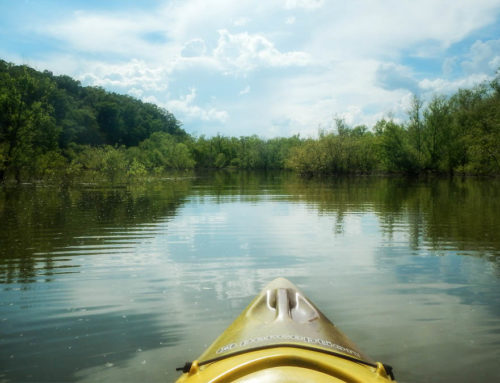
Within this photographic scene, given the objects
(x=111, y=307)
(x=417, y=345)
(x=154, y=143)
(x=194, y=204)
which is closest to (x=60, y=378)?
(x=111, y=307)

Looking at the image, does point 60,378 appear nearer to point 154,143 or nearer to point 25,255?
point 25,255

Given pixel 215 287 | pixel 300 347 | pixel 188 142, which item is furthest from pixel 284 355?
pixel 188 142

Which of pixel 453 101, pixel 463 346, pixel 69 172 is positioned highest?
pixel 453 101

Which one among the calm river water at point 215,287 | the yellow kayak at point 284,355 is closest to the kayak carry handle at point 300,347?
the yellow kayak at point 284,355

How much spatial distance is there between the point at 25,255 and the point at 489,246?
11262 mm

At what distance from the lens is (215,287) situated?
288 inches

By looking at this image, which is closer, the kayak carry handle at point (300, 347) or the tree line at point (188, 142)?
the kayak carry handle at point (300, 347)

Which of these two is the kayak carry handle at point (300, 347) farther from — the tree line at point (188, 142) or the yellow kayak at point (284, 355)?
the tree line at point (188, 142)

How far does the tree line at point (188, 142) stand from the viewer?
122ft

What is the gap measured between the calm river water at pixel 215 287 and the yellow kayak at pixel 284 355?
1054mm

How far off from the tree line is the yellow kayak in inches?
1379

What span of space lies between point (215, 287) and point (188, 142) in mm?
115604

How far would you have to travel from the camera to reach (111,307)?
6.34 metres

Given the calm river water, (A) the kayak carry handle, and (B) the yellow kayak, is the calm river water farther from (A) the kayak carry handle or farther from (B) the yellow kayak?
(A) the kayak carry handle
